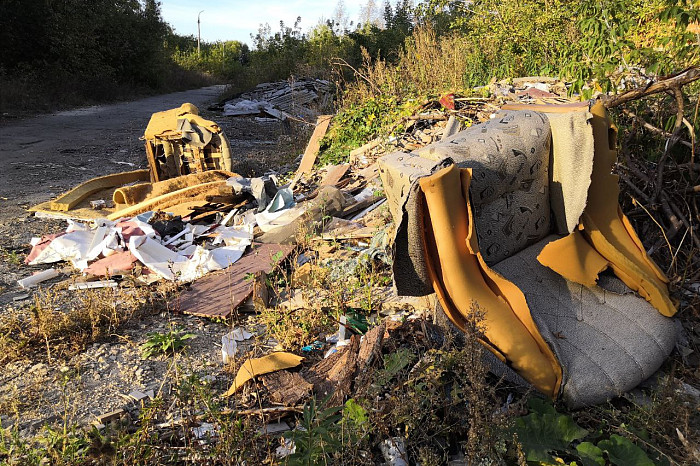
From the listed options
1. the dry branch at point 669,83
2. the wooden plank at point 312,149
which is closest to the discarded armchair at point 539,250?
the dry branch at point 669,83

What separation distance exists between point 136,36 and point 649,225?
20040mm

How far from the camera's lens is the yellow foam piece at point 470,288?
2133mm

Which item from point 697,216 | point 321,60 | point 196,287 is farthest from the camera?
point 321,60

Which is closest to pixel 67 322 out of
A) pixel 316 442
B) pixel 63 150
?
pixel 316 442

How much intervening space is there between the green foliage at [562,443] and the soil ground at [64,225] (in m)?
1.72

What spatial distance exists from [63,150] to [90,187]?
3.93 metres

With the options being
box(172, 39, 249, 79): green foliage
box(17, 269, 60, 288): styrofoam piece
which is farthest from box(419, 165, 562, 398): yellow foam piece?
box(172, 39, 249, 79): green foliage

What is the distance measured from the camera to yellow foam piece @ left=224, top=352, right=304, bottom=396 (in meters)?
2.47

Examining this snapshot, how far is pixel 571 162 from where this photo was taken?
263cm

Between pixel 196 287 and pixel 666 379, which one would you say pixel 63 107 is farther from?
pixel 666 379

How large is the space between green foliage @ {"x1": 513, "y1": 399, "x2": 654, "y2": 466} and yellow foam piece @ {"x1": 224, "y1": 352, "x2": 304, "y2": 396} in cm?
120

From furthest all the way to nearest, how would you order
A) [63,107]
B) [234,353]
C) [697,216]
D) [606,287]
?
[63,107]
[697,216]
[234,353]
[606,287]

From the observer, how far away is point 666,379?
225 cm

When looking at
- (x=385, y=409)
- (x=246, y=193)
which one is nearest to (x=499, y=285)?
(x=385, y=409)
